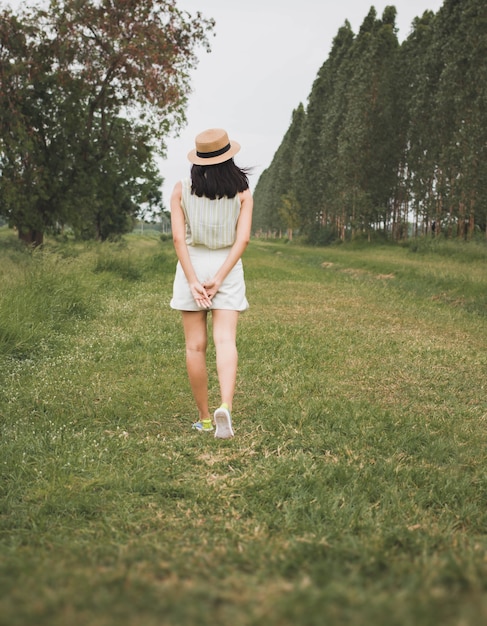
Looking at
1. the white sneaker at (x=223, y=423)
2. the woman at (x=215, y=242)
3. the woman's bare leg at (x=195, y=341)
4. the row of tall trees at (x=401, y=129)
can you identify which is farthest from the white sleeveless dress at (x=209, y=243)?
the row of tall trees at (x=401, y=129)

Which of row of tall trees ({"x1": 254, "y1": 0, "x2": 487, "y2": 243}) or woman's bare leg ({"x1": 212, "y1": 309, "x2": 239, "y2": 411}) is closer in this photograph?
woman's bare leg ({"x1": 212, "y1": 309, "x2": 239, "y2": 411})

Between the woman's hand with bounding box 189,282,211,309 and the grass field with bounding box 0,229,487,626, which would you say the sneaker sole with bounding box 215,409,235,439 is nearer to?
the grass field with bounding box 0,229,487,626

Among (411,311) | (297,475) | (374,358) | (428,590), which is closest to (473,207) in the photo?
(411,311)

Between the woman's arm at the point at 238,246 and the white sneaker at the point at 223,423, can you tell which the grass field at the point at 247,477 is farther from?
the woman's arm at the point at 238,246

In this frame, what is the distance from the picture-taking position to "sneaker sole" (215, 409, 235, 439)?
12.4 ft

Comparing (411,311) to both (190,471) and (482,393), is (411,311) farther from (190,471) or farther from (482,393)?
(190,471)

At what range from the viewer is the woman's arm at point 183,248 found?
12.7ft

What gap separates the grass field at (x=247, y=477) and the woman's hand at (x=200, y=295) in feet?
3.21

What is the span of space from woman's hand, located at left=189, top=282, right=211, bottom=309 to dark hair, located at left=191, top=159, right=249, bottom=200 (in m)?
0.63

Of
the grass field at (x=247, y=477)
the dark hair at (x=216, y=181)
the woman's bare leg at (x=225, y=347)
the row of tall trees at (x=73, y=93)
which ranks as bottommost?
the grass field at (x=247, y=477)

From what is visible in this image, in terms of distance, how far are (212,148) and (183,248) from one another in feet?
2.34

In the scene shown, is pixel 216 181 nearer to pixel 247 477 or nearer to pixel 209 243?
pixel 209 243

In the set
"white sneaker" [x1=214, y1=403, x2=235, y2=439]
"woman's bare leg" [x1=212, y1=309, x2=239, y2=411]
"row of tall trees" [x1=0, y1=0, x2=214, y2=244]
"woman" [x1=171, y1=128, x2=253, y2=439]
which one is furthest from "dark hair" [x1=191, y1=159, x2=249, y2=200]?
"row of tall trees" [x1=0, y1=0, x2=214, y2=244]

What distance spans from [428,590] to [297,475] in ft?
6.65
